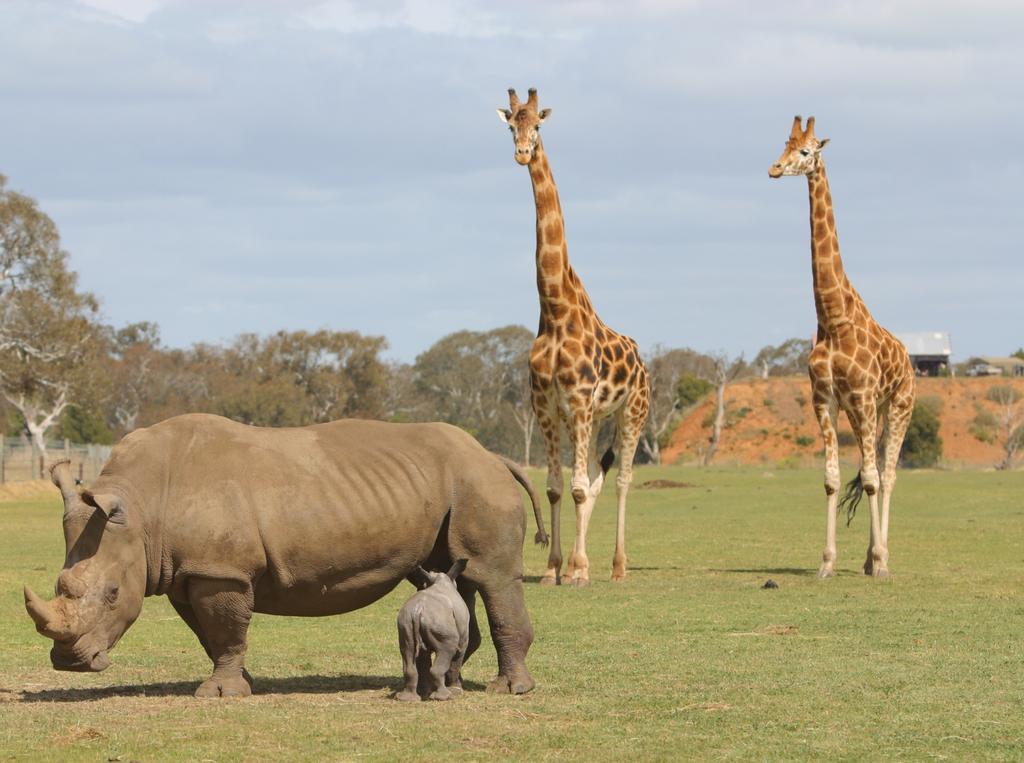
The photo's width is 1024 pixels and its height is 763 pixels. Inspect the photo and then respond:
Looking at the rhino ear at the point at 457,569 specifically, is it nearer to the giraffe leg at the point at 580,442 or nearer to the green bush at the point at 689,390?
the giraffe leg at the point at 580,442

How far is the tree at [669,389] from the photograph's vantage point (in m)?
93.1

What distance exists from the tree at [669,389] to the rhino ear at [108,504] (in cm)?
7839

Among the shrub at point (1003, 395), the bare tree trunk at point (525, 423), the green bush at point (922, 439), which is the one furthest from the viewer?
the shrub at point (1003, 395)

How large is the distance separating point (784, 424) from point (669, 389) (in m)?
8.14

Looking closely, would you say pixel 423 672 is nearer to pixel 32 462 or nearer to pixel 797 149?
pixel 797 149

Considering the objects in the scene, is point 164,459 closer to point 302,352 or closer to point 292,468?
point 292,468

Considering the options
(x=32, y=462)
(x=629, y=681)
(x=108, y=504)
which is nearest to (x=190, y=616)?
(x=108, y=504)

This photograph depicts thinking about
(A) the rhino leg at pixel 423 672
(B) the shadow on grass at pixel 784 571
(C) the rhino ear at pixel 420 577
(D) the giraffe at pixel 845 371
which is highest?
(D) the giraffe at pixel 845 371

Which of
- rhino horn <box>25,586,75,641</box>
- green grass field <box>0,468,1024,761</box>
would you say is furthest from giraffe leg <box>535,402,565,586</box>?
rhino horn <box>25,586,75,641</box>

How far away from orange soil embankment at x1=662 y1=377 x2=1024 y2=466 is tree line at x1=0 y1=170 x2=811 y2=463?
198 centimetres

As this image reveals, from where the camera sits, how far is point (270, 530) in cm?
943

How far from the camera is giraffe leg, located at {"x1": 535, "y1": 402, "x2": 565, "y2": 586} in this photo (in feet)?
58.5

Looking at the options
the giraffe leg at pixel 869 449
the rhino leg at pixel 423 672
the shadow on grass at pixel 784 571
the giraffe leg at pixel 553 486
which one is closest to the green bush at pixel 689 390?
the shadow on grass at pixel 784 571

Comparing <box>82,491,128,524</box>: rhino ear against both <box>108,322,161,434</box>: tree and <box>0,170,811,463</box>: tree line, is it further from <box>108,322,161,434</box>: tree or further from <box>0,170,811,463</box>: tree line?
<box>108,322,161,434</box>: tree
